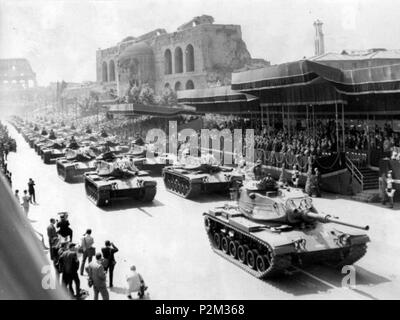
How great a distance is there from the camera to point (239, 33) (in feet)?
250

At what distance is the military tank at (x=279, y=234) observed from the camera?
404 inches

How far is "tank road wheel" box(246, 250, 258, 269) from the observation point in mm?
11102

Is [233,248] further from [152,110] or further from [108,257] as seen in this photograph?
[152,110]

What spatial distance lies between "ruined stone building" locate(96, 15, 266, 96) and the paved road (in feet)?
164

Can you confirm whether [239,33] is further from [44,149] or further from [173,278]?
[173,278]

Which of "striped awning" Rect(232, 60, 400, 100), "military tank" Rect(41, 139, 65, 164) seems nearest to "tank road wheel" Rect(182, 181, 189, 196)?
"striped awning" Rect(232, 60, 400, 100)

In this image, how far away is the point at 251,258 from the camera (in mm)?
11211

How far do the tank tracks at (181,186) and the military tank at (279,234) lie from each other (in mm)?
6901

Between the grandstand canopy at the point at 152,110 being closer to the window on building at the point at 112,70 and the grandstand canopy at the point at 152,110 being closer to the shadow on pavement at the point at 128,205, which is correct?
the shadow on pavement at the point at 128,205

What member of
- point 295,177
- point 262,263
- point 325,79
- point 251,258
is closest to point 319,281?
point 262,263

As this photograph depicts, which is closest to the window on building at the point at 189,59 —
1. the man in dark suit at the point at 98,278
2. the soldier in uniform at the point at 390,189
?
the soldier in uniform at the point at 390,189

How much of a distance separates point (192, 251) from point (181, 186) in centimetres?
842

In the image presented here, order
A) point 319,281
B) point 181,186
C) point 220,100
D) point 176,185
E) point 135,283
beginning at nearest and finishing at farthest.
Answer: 1. point 135,283
2. point 319,281
3. point 181,186
4. point 176,185
5. point 220,100

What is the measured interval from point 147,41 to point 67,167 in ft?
212
